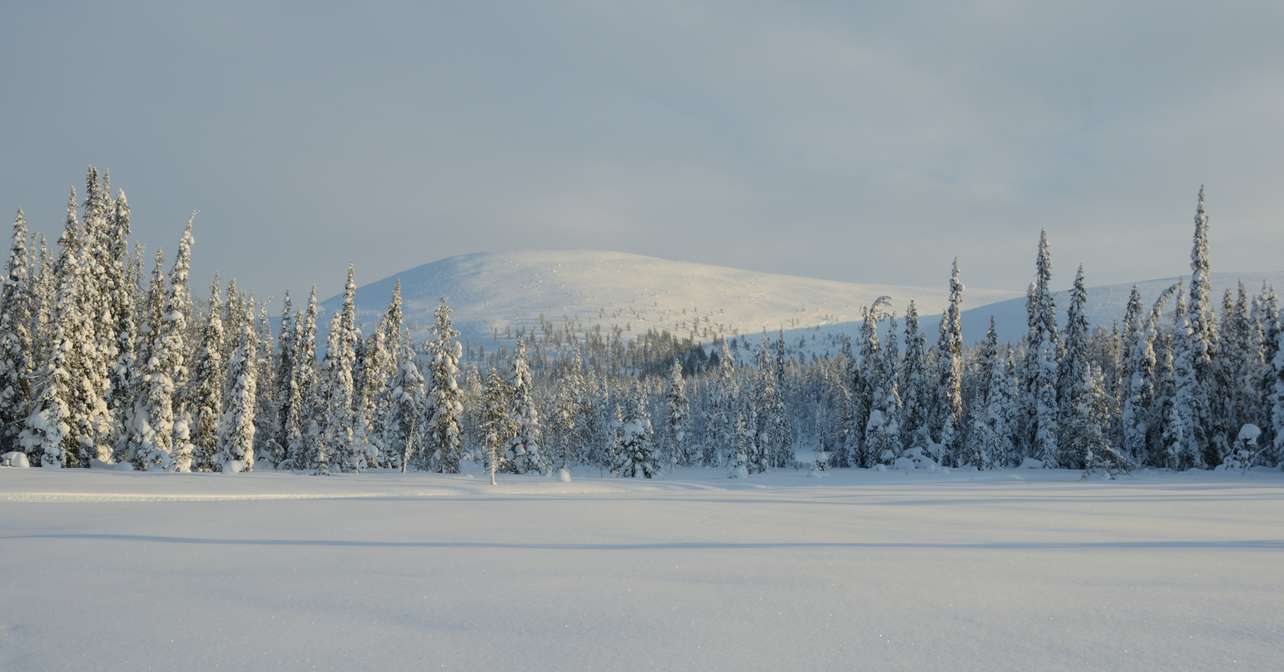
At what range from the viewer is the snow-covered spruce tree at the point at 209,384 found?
1718 inches

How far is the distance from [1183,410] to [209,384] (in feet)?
219

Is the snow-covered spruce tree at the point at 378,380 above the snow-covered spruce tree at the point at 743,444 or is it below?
above

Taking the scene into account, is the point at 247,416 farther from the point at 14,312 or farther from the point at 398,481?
the point at 398,481

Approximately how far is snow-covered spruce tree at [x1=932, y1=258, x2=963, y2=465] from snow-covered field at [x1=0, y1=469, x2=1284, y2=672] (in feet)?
163

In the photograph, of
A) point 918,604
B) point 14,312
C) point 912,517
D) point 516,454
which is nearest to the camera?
point 918,604

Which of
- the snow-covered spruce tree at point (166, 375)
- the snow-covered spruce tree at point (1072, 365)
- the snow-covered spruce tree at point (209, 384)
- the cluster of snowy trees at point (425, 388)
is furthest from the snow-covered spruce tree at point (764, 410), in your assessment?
the snow-covered spruce tree at point (166, 375)

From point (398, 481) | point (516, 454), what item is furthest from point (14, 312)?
point (516, 454)

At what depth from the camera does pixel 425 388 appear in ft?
199

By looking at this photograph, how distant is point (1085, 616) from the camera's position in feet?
20.0

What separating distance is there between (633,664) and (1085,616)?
4.08m

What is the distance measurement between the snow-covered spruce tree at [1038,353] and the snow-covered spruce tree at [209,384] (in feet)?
202

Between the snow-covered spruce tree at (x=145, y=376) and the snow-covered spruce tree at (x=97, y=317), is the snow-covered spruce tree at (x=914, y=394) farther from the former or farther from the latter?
the snow-covered spruce tree at (x=97, y=317)

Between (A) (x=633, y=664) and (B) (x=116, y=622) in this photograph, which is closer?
(A) (x=633, y=664)

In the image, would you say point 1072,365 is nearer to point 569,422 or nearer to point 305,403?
point 569,422
